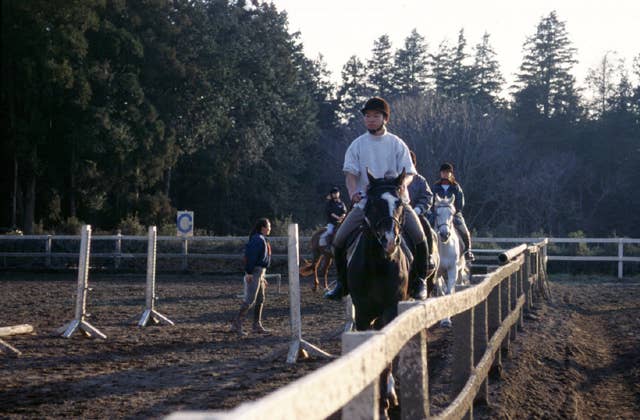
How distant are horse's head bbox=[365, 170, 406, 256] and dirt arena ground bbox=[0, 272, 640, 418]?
1.74m

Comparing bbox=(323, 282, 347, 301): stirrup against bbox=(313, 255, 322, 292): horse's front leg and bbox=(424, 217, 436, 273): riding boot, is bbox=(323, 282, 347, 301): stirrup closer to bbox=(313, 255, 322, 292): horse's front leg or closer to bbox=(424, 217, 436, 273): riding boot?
bbox=(424, 217, 436, 273): riding boot

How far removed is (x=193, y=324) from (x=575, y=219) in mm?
43527

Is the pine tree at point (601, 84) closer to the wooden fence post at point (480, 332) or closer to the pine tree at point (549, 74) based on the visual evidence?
the pine tree at point (549, 74)

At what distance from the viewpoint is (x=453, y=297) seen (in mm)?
5828

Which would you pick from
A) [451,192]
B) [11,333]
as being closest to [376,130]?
[451,192]

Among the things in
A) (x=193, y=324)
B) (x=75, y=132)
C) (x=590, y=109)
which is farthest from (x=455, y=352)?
(x=590, y=109)

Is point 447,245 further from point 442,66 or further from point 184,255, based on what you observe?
point 442,66

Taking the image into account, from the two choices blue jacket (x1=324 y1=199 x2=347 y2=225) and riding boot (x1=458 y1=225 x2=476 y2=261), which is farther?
blue jacket (x1=324 y1=199 x2=347 y2=225)

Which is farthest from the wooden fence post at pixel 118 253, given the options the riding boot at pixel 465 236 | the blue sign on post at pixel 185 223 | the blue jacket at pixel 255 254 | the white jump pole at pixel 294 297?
the white jump pole at pixel 294 297

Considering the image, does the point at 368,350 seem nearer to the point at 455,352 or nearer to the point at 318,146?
the point at 455,352

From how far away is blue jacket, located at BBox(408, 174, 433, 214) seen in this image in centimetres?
922

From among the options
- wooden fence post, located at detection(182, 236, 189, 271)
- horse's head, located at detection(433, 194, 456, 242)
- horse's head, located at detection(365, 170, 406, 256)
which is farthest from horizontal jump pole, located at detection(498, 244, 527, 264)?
wooden fence post, located at detection(182, 236, 189, 271)

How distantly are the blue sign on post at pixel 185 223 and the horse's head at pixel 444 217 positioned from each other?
17456mm

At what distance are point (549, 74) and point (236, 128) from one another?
35.2m
